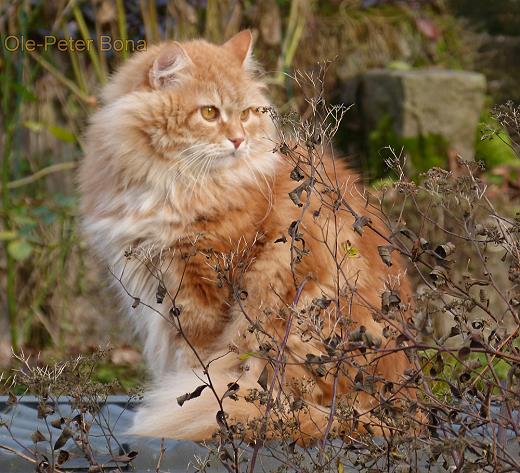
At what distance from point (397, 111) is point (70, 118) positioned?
2.23m

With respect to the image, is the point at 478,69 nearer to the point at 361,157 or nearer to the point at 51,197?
the point at 361,157

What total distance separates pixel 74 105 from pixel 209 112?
2.92 meters

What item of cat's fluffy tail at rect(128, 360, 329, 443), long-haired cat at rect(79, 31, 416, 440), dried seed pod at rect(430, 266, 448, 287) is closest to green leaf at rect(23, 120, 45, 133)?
long-haired cat at rect(79, 31, 416, 440)

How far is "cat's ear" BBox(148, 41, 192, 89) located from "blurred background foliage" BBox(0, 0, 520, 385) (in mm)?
1996

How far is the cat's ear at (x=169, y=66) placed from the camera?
133 inches

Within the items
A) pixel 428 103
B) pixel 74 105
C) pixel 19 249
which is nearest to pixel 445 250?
pixel 19 249

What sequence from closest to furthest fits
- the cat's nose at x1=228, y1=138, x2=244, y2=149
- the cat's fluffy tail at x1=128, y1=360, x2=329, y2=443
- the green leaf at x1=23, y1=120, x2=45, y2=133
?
the cat's fluffy tail at x1=128, y1=360, x2=329, y2=443 → the cat's nose at x1=228, y1=138, x2=244, y2=149 → the green leaf at x1=23, y1=120, x2=45, y2=133

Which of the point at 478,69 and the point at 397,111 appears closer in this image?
the point at 397,111

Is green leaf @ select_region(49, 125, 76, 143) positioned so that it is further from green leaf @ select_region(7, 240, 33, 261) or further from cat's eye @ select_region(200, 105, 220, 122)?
cat's eye @ select_region(200, 105, 220, 122)

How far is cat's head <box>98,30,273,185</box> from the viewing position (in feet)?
11.1

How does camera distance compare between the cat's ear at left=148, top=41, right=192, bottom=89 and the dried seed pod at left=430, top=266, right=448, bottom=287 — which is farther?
the cat's ear at left=148, top=41, right=192, bottom=89

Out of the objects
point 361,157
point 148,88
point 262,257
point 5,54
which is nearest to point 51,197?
point 5,54

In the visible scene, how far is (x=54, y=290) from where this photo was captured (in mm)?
5863

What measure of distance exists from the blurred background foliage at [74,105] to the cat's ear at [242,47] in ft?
6.31
